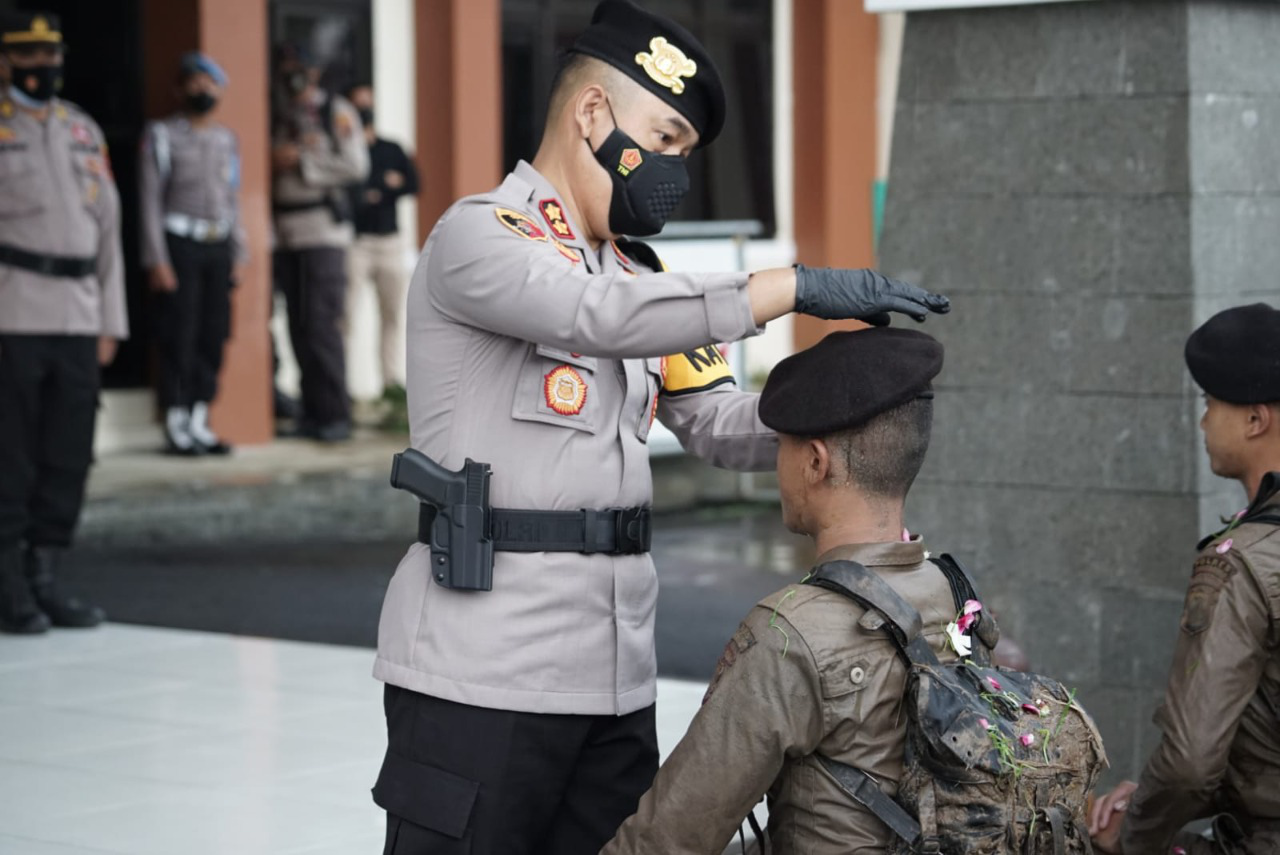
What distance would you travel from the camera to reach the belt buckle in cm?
303

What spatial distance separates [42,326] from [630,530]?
432 centimetres

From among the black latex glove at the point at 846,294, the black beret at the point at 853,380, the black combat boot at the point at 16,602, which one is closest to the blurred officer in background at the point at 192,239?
the black combat boot at the point at 16,602

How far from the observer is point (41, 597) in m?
7.04

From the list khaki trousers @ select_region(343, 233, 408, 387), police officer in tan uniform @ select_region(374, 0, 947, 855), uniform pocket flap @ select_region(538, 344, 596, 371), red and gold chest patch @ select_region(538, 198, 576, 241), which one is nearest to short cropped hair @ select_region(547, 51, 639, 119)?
police officer in tan uniform @ select_region(374, 0, 947, 855)

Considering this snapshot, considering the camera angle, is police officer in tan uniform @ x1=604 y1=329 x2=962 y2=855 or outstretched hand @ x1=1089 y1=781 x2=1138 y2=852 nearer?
police officer in tan uniform @ x1=604 y1=329 x2=962 y2=855

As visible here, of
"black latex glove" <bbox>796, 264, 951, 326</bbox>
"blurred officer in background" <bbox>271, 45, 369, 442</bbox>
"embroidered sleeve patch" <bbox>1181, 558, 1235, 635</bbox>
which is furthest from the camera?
"blurred officer in background" <bbox>271, 45, 369, 442</bbox>

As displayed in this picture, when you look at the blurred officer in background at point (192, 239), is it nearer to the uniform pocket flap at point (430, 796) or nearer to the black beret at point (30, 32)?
the black beret at point (30, 32)

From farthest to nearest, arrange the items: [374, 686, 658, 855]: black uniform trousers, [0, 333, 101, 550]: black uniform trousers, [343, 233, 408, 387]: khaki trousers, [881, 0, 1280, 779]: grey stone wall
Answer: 1. [343, 233, 408, 387]: khaki trousers
2. [0, 333, 101, 550]: black uniform trousers
3. [881, 0, 1280, 779]: grey stone wall
4. [374, 686, 658, 855]: black uniform trousers

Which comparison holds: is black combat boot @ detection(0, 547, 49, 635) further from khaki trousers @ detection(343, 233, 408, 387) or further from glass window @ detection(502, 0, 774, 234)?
glass window @ detection(502, 0, 774, 234)

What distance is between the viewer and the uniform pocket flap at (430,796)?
291 cm

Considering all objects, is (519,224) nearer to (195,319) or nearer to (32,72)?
(32,72)

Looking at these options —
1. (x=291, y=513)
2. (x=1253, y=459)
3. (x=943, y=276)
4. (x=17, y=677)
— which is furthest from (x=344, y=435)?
(x=1253, y=459)

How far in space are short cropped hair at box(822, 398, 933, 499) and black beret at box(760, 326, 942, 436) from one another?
0.02 m

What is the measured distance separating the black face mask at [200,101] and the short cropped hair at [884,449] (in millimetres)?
8276
